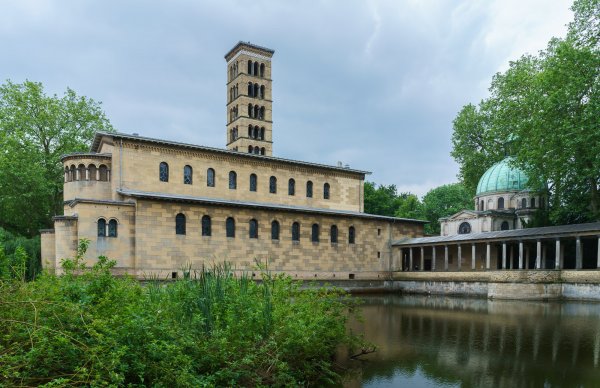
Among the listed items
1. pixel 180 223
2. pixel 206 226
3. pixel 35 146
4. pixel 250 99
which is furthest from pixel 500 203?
pixel 35 146

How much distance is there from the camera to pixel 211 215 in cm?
3225

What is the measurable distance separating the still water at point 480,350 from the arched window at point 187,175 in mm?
18810

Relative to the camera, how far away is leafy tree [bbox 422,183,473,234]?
75.2 meters

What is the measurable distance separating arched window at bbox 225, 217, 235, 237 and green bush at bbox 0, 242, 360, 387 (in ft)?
70.8

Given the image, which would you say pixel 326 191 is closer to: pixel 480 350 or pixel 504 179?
pixel 504 179

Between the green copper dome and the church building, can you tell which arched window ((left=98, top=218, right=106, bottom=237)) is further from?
the green copper dome

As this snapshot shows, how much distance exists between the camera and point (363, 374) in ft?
34.8

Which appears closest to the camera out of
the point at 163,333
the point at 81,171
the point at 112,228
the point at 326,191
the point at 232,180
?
the point at 163,333

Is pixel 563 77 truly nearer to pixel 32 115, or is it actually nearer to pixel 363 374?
pixel 363 374

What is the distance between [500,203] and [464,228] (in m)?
4.89

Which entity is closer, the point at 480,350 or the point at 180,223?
the point at 480,350

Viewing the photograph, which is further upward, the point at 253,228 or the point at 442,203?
the point at 442,203

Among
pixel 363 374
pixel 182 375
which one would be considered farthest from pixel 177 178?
pixel 182 375

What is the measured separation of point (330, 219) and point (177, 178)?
13.2m
